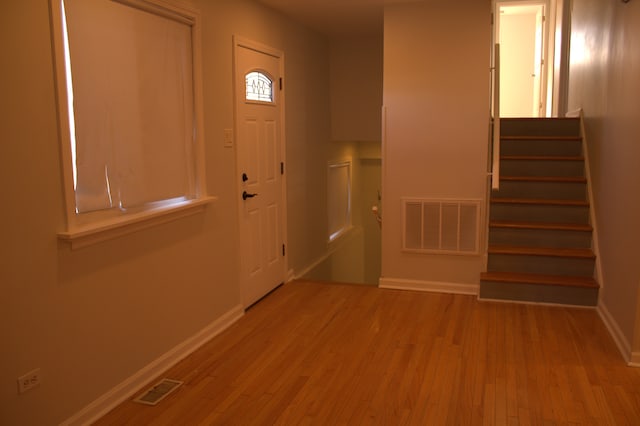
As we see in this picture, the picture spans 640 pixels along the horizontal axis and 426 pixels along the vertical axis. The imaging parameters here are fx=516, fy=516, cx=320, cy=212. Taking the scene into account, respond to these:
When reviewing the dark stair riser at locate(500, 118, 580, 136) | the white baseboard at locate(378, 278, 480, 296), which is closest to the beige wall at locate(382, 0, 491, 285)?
the white baseboard at locate(378, 278, 480, 296)

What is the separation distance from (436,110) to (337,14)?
129 cm

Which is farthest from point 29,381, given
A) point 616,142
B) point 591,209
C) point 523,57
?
point 523,57

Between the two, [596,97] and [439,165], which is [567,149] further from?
[439,165]

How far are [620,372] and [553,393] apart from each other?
54 centimetres

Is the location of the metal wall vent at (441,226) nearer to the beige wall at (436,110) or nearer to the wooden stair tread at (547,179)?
the beige wall at (436,110)

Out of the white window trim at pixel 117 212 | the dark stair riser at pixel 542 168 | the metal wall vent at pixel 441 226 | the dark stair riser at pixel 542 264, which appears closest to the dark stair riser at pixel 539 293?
the dark stair riser at pixel 542 264

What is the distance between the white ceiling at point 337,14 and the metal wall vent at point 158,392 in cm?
300

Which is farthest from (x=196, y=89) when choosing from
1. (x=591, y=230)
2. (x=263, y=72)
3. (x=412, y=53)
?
(x=591, y=230)

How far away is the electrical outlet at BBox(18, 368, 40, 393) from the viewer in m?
2.13

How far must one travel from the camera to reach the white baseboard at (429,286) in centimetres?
452

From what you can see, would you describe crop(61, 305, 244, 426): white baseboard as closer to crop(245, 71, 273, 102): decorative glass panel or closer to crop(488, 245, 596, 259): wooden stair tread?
crop(245, 71, 273, 102): decorative glass panel

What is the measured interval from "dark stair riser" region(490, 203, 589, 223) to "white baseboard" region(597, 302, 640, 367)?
0.90 metres

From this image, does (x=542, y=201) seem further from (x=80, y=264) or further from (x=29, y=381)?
(x=29, y=381)

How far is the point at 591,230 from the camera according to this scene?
4328mm
